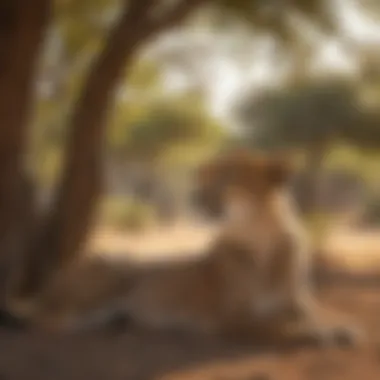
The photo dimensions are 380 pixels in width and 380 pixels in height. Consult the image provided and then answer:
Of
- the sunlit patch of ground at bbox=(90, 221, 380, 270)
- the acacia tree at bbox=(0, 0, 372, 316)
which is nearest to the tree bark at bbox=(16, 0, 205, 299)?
the acacia tree at bbox=(0, 0, 372, 316)

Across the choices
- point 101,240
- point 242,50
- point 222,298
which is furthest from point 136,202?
point 242,50

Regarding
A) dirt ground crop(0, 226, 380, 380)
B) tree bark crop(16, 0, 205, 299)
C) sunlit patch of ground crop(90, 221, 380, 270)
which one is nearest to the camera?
dirt ground crop(0, 226, 380, 380)

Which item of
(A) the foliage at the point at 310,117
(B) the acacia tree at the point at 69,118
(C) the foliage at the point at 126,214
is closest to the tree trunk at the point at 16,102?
(B) the acacia tree at the point at 69,118

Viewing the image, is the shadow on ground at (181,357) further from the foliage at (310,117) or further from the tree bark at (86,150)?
the foliage at (310,117)

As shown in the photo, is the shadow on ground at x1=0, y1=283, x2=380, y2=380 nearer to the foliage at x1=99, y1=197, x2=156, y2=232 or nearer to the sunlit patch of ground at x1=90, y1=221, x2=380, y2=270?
the sunlit patch of ground at x1=90, y1=221, x2=380, y2=270

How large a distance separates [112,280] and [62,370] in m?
0.21

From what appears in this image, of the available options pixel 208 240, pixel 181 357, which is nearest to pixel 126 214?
pixel 208 240

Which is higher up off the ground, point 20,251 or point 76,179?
point 76,179

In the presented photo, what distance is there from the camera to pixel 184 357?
113cm

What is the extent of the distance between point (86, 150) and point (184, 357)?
425 millimetres

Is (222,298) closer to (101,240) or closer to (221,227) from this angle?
(221,227)

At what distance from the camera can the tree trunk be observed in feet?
4.37

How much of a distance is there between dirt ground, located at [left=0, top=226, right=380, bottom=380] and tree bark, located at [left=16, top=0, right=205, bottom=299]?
148 mm

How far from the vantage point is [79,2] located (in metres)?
1.35
